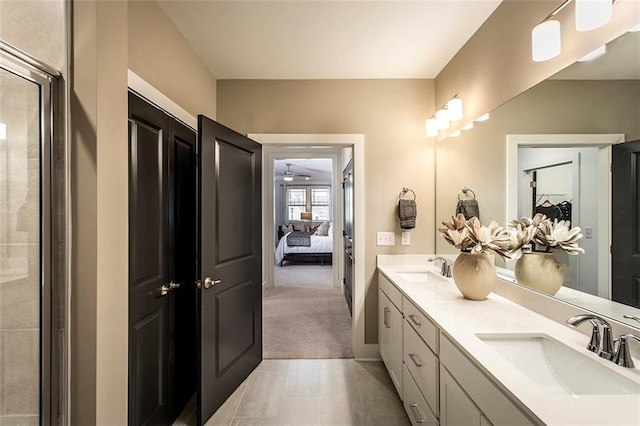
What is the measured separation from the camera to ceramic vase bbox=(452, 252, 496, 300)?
148cm

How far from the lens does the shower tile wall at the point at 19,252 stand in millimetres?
964

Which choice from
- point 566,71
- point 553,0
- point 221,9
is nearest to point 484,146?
point 566,71

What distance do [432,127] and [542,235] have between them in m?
1.39

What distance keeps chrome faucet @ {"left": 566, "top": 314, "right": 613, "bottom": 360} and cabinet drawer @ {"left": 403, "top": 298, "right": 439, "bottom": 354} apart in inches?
20.4

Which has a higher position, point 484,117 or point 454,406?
point 484,117

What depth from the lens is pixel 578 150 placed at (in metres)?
1.15

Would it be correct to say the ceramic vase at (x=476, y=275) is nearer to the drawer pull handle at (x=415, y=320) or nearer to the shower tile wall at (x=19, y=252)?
the drawer pull handle at (x=415, y=320)

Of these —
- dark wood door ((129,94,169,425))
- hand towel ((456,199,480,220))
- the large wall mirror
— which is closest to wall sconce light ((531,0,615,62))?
the large wall mirror

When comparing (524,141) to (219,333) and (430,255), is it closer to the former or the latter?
(430,255)

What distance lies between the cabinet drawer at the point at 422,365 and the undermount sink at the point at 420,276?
554mm

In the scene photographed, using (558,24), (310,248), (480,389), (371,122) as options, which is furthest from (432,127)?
(310,248)

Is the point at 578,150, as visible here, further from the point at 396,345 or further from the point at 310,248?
the point at 310,248

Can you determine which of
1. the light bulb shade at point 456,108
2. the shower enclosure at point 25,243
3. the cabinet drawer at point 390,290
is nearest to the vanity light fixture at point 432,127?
the light bulb shade at point 456,108

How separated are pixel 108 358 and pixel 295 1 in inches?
84.0
